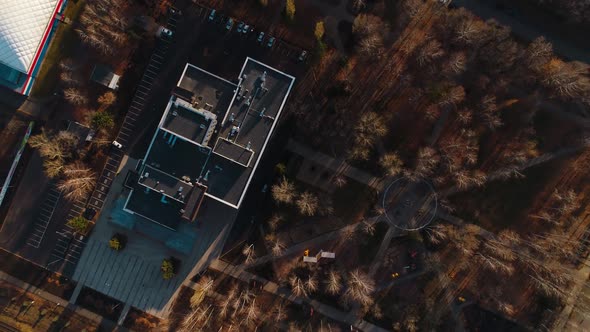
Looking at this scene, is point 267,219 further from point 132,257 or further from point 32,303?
point 32,303

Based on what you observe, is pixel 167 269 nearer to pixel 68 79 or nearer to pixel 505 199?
pixel 68 79

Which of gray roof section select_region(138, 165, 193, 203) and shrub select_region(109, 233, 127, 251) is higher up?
gray roof section select_region(138, 165, 193, 203)

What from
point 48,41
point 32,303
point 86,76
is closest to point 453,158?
point 86,76

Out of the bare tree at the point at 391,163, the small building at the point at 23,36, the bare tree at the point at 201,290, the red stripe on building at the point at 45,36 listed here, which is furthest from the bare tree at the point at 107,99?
the bare tree at the point at 391,163

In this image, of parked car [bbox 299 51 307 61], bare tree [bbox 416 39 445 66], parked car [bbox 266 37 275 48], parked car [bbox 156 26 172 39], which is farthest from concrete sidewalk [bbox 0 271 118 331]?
bare tree [bbox 416 39 445 66]

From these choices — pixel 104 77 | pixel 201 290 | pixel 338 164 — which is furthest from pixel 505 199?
pixel 104 77

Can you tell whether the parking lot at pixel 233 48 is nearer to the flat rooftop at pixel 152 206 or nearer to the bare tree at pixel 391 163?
the bare tree at pixel 391 163

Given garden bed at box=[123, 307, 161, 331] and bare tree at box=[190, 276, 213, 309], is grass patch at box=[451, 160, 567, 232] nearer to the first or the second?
bare tree at box=[190, 276, 213, 309]
